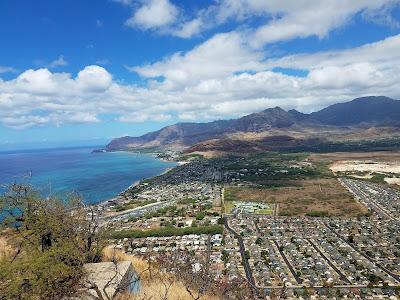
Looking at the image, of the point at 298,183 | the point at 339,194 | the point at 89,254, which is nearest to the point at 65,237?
the point at 89,254

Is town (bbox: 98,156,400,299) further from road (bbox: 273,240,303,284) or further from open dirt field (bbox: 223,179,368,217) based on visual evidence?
open dirt field (bbox: 223,179,368,217)

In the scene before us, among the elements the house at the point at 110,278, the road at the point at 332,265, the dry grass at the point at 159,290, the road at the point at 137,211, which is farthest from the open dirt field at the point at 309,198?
the house at the point at 110,278

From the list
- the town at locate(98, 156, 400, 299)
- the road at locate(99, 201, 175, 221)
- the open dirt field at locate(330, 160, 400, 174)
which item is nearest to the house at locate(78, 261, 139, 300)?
the town at locate(98, 156, 400, 299)

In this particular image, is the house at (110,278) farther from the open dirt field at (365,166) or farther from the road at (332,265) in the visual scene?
the open dirt field at (365,166)

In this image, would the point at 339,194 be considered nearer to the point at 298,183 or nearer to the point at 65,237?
the point at 298,183

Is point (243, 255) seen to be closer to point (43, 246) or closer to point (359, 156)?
point (43, 246)
